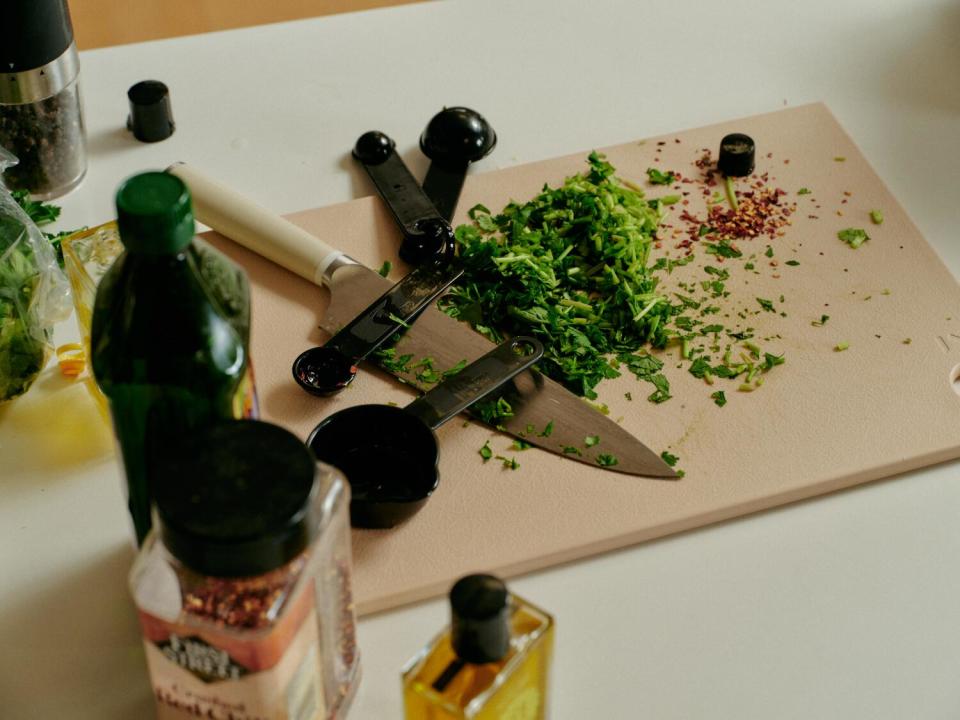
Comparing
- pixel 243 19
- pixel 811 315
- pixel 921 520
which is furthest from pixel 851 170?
pixel 243 19

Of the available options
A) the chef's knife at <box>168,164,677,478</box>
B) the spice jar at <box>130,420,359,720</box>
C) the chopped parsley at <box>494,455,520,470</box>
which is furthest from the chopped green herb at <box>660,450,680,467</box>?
the spice jar at <box>130,420,359,720</box>

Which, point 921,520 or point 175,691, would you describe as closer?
point 175,691

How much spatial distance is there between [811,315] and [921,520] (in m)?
0.24

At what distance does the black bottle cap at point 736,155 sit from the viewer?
135 centimetres

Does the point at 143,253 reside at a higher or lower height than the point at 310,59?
higher

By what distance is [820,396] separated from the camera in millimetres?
1125

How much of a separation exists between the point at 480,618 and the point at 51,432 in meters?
0.52

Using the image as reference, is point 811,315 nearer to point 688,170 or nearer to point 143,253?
point 688,170

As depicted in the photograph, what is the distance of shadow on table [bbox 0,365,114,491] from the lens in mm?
1064

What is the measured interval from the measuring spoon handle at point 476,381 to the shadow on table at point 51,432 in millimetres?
279

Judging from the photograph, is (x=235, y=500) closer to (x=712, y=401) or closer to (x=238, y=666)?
(x=238, y=666)

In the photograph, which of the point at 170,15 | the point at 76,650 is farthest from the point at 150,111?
the point at 170,15

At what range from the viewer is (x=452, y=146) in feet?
4.49

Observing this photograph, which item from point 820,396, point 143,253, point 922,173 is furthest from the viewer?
point 922,173
